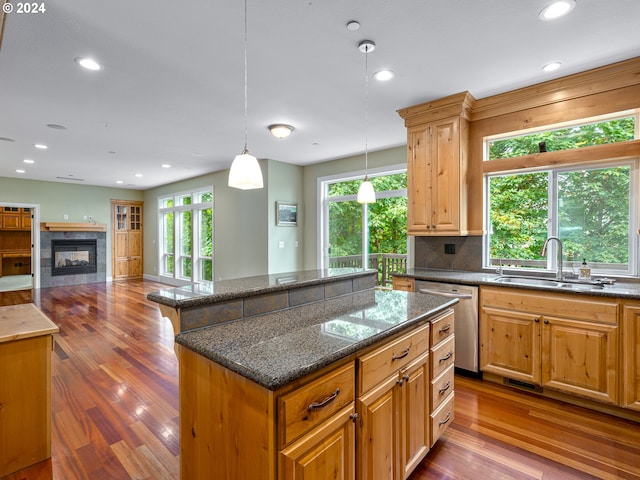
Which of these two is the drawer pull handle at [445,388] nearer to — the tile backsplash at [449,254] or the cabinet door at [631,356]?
the cabinet door at [631,356]

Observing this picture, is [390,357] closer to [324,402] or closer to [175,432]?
[324,402]

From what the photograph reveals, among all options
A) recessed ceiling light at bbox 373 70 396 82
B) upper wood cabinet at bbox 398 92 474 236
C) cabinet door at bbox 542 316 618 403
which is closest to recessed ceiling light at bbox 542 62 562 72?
upper wood cabinet at bbox 398 92 474 236

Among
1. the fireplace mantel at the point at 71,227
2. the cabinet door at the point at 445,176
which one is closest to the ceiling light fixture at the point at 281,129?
the cabinet door at the point at 445,176

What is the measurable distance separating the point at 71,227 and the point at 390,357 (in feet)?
30.5

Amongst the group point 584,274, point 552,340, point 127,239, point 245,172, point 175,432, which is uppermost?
point 245,172

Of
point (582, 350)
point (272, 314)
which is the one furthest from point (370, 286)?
point (582, 350)

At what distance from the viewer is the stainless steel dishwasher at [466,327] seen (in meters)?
2.97

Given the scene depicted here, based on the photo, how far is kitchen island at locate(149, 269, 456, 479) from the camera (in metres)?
1.06

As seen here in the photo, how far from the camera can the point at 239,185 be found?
196cm

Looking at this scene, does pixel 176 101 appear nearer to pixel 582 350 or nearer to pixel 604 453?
pixel 582 350

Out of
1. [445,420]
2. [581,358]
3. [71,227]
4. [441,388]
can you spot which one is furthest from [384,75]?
[71,227]

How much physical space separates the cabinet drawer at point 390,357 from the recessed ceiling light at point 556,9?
6.47 ft

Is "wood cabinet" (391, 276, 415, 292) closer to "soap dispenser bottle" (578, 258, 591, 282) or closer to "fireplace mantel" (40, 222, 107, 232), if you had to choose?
"soap dispenser bottle" (578, 258, 591, 282)

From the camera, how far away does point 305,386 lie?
1.09 metres
